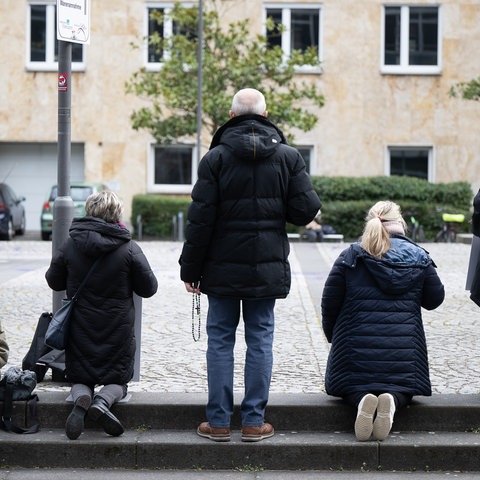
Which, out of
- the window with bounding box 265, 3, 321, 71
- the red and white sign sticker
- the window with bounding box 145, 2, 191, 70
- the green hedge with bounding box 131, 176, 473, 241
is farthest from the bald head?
the window with bounding box 265, 3, 321, 71

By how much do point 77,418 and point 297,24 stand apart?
2902 cm

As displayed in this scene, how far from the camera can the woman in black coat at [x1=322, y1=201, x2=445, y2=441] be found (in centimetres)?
690

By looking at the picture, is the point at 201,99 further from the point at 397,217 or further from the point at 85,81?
the point at 397,217

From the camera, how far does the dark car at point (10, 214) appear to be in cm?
2955

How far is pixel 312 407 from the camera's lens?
7164mm

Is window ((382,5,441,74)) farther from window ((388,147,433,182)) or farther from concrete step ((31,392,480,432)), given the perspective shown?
concrete step ((31,392,480,432))

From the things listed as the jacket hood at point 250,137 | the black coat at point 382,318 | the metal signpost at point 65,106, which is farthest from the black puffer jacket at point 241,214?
the metal signpost at point 65,106

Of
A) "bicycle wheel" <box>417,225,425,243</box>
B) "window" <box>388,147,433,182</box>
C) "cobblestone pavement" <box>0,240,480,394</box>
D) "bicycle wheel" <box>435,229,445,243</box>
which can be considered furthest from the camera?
"window" <box>388,147,433,182</box>

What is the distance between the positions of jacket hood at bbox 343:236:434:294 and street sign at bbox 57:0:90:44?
250 cm

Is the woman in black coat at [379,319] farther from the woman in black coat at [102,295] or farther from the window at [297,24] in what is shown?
the window at [297,24]

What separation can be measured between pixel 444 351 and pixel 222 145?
3933 mm

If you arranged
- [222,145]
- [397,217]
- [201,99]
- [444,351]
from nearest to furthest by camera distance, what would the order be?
[222,145] → [397,217] → [444,351] → [201,99]

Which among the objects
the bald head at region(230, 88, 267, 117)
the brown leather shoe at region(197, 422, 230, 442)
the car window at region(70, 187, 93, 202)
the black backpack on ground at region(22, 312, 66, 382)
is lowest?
the brown leather shoe at region(197, 422, 230, 442)

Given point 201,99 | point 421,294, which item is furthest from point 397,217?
point 201,99
